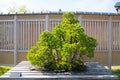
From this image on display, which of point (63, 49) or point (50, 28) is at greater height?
point (50, 28)

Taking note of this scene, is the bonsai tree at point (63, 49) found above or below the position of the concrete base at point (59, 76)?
above

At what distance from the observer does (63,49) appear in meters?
6.74

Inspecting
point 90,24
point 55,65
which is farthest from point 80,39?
point 90,24

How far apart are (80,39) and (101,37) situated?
4.67 metres

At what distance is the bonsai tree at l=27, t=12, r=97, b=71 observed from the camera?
668 centimetres

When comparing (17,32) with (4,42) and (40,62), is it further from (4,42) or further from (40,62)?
(40,62)

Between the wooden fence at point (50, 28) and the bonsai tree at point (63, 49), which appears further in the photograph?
the wooden fence at point (50, 28)

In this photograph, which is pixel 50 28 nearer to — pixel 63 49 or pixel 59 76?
pixel 63 49

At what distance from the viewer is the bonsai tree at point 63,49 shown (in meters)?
6.68

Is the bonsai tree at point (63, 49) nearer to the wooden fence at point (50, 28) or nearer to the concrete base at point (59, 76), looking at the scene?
the concrete base at point (59, 76)

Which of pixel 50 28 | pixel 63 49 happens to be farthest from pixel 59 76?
pixel 50 28

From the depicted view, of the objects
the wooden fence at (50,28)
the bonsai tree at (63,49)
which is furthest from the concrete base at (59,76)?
the wooden fence at (50,28)

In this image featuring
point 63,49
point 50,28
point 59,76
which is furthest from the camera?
point 50,28

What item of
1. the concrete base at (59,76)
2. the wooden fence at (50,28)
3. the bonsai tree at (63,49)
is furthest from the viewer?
the wooden fence at (50,28)
